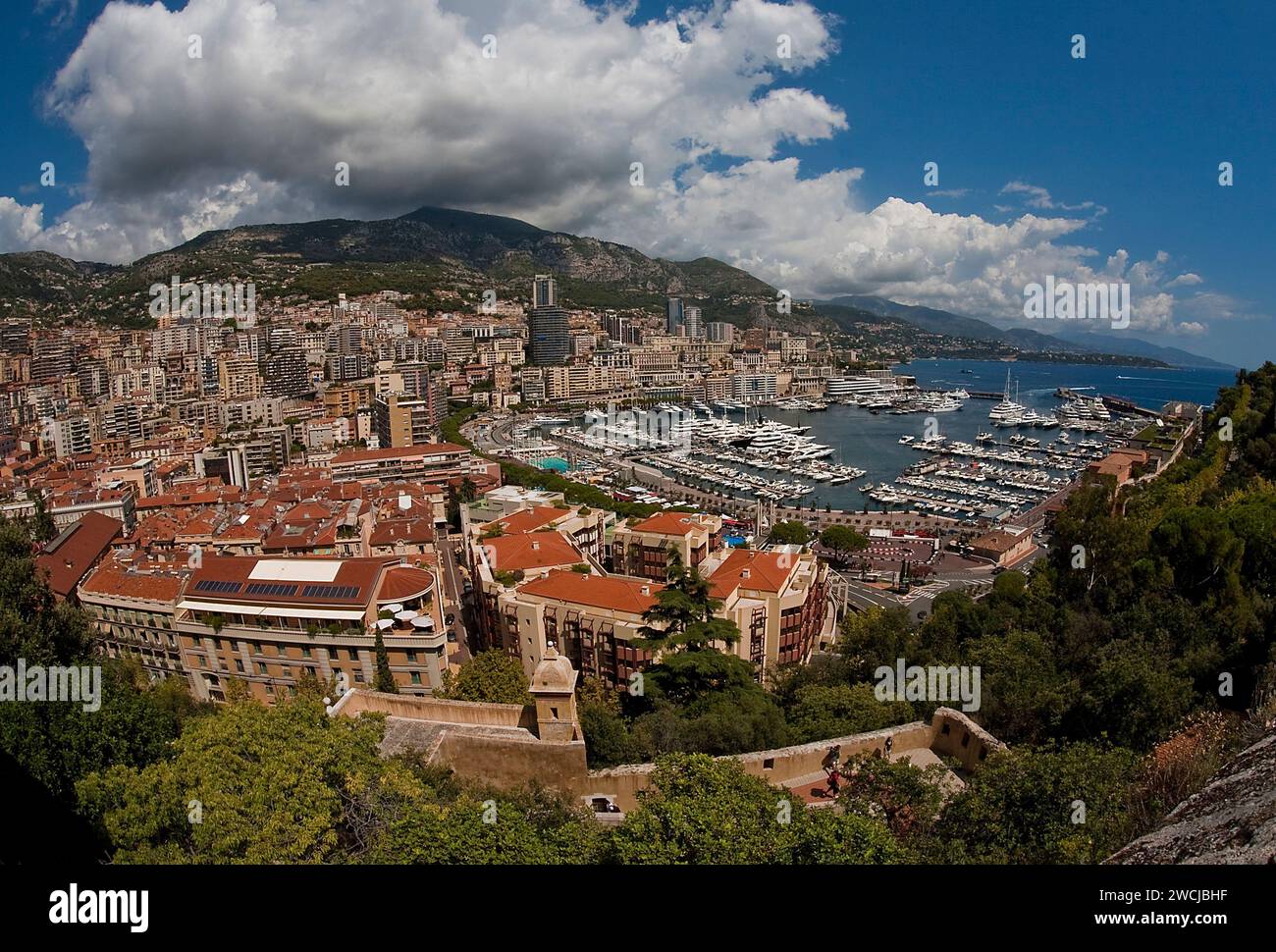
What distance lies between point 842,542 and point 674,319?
367ft

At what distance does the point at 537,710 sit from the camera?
28.4 ft

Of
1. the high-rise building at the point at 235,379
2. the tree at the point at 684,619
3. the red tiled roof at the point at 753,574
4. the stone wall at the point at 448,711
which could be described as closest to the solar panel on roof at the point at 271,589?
the stone wall at the point at 448,711

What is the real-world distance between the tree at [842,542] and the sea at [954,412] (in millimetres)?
13297

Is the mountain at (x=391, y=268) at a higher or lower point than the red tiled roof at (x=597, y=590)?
higher

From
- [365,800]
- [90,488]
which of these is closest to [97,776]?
[365,800]

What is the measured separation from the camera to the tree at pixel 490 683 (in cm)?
1142

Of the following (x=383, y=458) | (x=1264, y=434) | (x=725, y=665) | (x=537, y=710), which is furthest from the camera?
(x=383, y=458)

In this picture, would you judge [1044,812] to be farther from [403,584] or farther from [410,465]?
[410,465]

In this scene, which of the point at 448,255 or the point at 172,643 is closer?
the point at 172,643

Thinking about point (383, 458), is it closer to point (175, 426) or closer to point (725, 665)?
point (175, 426)

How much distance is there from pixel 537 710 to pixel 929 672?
264 inches

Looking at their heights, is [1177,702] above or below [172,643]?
above

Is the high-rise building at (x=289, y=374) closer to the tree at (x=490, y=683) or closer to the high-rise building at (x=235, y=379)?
the high-rise building at (x=235, y=379)

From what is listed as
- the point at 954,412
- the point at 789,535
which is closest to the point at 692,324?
the point at 954,412
